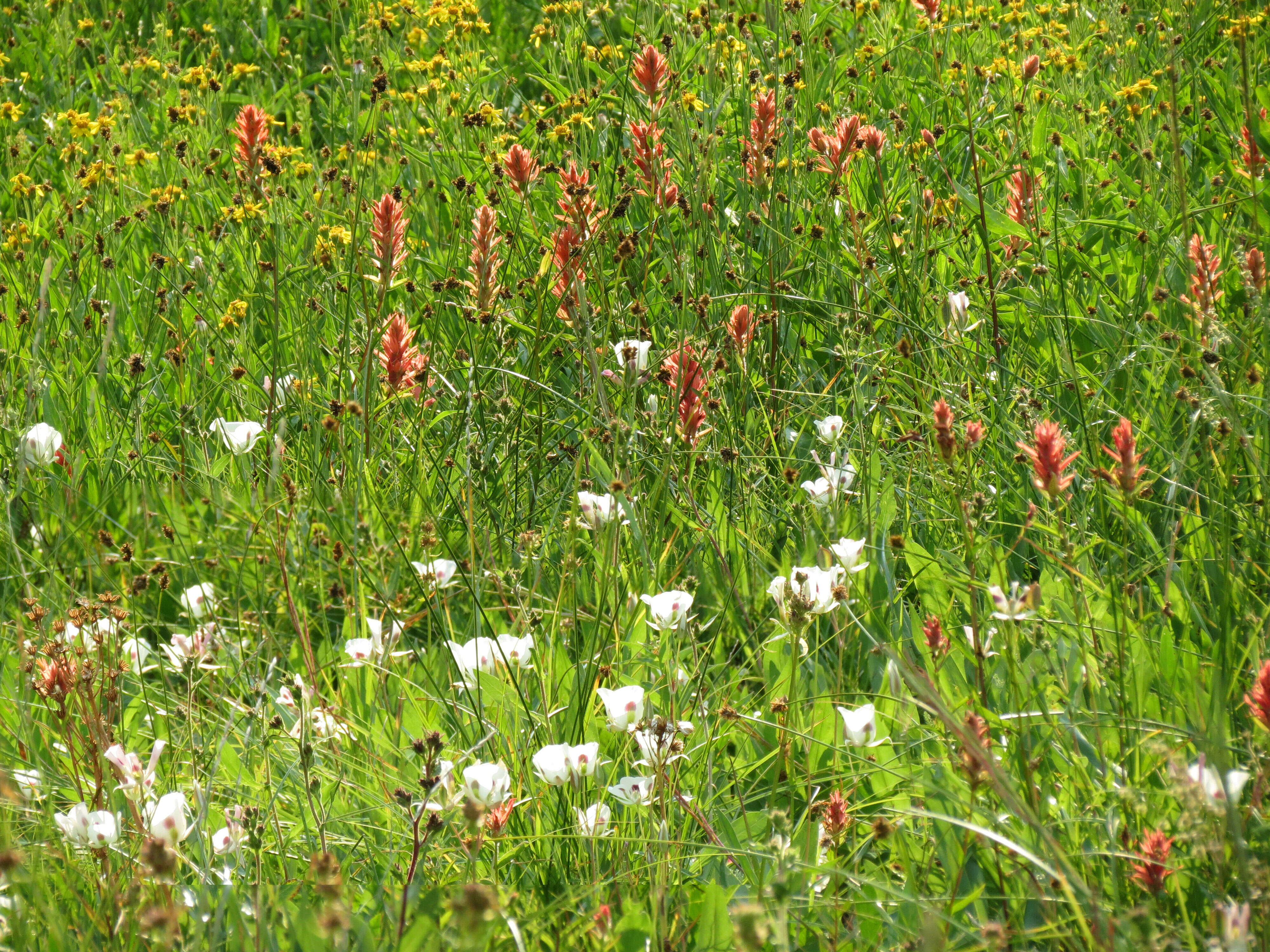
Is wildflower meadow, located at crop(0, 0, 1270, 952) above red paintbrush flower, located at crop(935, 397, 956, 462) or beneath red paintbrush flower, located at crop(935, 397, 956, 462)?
beneath

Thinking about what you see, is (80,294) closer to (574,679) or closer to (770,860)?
(574,679)

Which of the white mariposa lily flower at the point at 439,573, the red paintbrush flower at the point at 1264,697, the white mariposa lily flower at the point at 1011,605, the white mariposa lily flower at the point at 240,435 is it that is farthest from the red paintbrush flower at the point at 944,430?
the white mariposa lily flower at the point at 240,435

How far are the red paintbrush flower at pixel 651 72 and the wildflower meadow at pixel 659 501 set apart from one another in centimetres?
7

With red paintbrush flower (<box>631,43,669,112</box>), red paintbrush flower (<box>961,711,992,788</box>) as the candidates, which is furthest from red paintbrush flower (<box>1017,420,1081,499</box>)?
red paintbrush flower (<box>631,43,669,112</box>)

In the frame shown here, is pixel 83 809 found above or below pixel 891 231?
below

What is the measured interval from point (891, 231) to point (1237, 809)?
1.57 m

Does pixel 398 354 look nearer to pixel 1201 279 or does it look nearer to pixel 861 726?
pixel 861 726

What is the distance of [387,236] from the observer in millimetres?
2127

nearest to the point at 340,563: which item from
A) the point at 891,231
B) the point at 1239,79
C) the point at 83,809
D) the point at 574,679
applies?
the point at 574,679

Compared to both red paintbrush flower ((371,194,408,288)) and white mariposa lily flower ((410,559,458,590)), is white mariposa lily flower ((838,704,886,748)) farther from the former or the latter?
red paintbrush flower ((371,194,408,288))

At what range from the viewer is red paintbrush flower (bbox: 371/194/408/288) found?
2111 mm

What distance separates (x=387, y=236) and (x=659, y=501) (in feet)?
2.26

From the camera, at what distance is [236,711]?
1834 millimetres

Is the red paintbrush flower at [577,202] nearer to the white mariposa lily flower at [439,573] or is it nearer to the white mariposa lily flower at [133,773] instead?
the white mariposa lily flower at [439,573]
